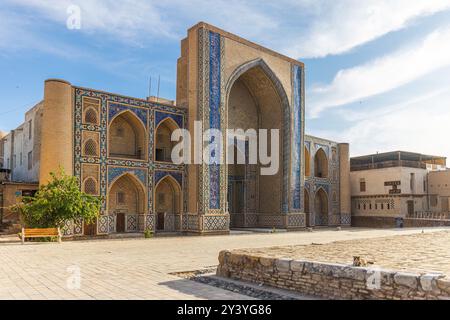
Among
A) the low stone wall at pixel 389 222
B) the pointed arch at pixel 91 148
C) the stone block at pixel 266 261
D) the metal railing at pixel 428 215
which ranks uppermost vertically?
the pointed arch at pixel 91 148

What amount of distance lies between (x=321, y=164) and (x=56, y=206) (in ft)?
79.0

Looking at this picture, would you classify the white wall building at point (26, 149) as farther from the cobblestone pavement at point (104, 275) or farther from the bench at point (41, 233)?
the cobblestone pavement at point (104, 275)

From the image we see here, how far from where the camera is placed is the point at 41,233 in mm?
16328

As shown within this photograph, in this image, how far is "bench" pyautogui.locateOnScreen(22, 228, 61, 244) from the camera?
16031mm

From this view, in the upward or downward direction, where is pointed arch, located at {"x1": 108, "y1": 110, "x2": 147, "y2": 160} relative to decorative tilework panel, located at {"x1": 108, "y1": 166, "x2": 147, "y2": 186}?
upward

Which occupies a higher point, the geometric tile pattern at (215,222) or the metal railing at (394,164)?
the metal railing at (394,164)

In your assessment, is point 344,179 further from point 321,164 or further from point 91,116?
point 91,116

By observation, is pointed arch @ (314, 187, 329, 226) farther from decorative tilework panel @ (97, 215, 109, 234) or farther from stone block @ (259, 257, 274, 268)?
stone block @ (259, 257, 274, 268)

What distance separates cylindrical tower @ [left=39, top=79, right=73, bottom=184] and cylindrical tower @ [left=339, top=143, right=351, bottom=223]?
24.3 m

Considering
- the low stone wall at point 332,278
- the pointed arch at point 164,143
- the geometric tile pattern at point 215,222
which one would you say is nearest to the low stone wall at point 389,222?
the geometric tile pattern at point 215,222

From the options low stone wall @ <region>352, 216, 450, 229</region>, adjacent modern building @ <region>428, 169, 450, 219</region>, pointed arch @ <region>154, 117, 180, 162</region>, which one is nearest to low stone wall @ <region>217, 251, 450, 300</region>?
pointed arch @ <region>154, 117, 180, 162</region>

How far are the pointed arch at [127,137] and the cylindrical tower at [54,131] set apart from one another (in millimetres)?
3368

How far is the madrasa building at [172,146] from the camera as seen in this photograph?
1977 cm
